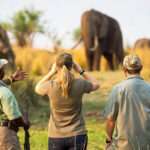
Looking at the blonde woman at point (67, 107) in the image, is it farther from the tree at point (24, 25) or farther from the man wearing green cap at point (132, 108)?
the tree at point (24, 25)

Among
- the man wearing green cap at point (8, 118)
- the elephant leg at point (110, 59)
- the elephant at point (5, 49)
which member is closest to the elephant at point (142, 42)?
the elephant leg at point (110, 59)

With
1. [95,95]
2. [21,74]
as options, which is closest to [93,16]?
[95,95]

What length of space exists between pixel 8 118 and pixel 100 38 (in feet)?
84.3

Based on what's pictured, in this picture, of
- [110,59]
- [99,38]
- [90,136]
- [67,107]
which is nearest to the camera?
[67,107]

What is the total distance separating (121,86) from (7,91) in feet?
4.00

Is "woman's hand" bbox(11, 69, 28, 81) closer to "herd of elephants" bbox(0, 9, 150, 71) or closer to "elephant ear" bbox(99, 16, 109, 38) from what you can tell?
"herd of elephants" bbox(0, 9, 150, 71)

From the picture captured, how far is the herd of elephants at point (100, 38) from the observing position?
108 ft

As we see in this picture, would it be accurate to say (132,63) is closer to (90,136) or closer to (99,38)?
(90,136)

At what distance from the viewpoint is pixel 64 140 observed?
8.23 metres

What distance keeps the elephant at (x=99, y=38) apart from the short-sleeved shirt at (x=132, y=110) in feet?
→ 80.2

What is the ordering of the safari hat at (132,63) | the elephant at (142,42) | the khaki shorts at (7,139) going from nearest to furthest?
the safari hat at (132,63)
the khaki shorts at (7,139)
the elephant at (142,42)

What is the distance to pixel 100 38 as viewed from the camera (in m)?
33.5

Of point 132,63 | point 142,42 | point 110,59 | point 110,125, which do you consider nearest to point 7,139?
point 110,125

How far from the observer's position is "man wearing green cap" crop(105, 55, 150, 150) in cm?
774
